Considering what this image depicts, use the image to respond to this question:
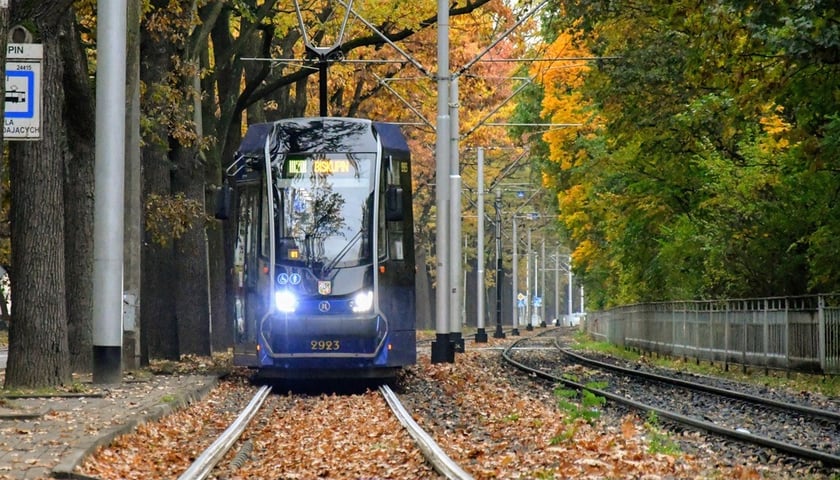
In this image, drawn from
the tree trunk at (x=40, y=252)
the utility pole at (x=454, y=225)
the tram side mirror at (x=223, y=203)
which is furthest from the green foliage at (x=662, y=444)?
the utility pole at (x=454, y=225)

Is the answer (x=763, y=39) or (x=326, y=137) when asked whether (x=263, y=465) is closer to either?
(x=763, y=39)

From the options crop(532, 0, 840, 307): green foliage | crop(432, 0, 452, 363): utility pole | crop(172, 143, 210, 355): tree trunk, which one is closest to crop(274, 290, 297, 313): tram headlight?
crop(532, 0, 840, 307): green foliage

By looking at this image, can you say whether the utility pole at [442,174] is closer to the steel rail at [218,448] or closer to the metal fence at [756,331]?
the metal fence at [756,331]

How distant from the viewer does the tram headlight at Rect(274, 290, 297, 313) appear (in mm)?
21188

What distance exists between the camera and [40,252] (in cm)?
1819

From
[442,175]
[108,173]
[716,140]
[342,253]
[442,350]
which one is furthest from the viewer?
[716,140]

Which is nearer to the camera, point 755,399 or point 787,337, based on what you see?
point 755,399

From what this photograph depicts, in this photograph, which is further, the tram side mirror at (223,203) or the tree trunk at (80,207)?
the tram side mirror at (223,203)

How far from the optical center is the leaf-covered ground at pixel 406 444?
1109 cm

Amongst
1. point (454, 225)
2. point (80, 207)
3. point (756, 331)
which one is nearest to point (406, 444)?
point (80, 207)

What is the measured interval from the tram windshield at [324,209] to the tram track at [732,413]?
11.8ft

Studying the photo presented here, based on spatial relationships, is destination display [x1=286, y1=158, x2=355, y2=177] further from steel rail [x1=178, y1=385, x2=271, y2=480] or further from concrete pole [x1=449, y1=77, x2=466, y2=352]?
Result: concrete pole [x1=449, y1=77, x2=466, y2=352]

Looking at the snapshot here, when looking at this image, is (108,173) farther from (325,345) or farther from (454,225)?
(454,225)

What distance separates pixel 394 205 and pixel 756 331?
35.7ft
